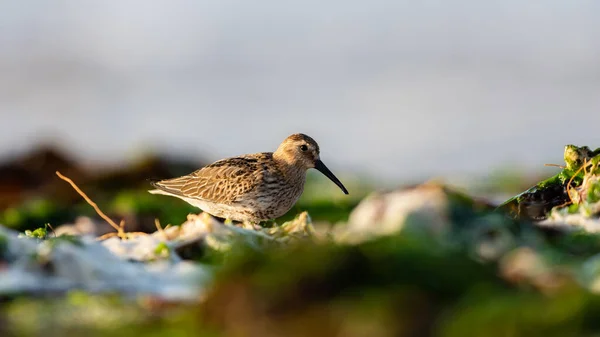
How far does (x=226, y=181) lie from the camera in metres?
12.0

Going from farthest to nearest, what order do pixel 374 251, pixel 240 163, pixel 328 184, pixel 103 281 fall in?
pixel 328 184
pixel 240 163
pixel 103 281
pixel 374 251

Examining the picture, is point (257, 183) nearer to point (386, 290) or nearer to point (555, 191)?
point (555, 191)

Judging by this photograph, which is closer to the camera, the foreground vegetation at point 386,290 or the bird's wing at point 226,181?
the foreground vegetation at point 386,290

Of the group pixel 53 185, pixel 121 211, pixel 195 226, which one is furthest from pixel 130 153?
pixel 195 226

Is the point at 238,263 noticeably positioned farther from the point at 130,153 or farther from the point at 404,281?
the point at 130,153

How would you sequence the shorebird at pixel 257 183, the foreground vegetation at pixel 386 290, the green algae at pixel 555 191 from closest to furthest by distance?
the foreground vegetation at pixel 386 290 < the green algae at pixel 555 191 < the shorebird at pixel 257 183

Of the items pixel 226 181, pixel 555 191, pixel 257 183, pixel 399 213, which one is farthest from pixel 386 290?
pixel 226 181

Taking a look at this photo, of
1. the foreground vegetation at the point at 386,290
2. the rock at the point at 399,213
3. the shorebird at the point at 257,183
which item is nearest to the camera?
the foreground vegetation at the point at 386,290

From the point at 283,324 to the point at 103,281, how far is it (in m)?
1.82

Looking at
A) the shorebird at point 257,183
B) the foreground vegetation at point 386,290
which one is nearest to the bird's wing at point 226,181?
the shorebird at point 257,183

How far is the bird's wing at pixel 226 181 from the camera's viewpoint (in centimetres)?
1176

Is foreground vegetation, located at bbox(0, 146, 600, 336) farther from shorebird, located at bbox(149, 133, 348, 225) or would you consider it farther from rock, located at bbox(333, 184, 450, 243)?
shorebird, located at bbox(149, 133, 348, 225)

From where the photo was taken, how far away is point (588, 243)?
21.4 ft

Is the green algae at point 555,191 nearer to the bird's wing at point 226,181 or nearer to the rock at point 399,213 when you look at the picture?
the rock at point 399,213
